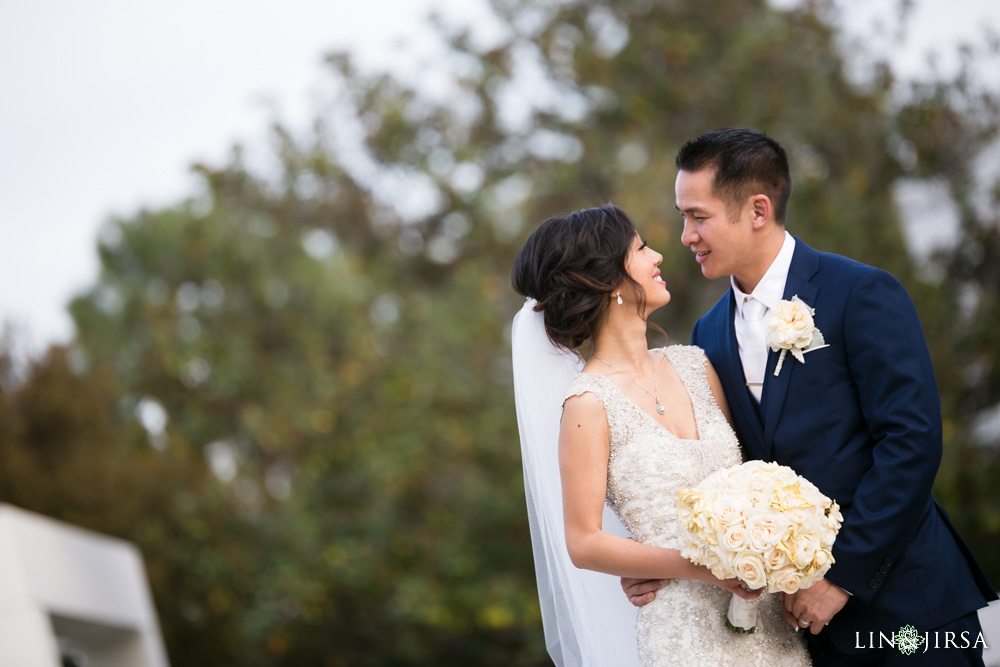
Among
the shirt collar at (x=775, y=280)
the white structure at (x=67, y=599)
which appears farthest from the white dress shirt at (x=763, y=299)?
the white structure at (x=67, y=599)

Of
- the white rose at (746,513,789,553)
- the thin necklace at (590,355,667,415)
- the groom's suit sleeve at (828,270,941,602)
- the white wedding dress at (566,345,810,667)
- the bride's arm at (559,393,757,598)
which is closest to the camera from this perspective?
the white rose at (746,513,789,553)

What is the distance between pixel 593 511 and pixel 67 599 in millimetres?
5063

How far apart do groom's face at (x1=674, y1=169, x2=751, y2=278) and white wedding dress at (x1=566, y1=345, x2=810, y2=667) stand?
57 cm

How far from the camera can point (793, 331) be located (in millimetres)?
3029

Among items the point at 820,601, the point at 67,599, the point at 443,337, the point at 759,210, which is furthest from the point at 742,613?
the point at 443,337

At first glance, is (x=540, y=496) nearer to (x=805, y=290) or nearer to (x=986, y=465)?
(x=805, y=290)

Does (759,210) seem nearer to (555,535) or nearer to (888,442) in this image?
(888,442)

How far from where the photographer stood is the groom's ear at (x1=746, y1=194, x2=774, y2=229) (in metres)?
3.27

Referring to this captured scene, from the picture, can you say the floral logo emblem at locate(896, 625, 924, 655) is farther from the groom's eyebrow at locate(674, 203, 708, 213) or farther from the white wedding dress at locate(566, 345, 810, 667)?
the groom's eyebrow at locate(674, 203, 708, 213)

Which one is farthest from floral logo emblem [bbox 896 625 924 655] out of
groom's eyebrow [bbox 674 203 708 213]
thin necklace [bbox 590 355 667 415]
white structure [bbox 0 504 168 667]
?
white structure [bbox 0 504 168 667]

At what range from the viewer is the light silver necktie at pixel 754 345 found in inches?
129

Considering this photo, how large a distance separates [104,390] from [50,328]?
153cm

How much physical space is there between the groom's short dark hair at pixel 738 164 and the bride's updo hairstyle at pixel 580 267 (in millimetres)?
338

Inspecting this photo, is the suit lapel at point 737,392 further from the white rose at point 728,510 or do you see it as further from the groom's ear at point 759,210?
the white rose at point 728,510
